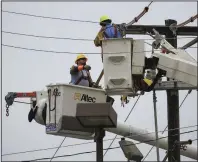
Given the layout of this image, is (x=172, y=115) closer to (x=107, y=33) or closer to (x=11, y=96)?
(x=107, y=33)

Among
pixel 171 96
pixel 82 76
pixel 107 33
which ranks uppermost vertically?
pixel 107 33

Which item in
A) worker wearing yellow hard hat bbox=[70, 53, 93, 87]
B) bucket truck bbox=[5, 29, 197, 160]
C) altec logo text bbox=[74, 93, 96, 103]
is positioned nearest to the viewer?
bucket truck bbox=[5, 29, 197, 160]

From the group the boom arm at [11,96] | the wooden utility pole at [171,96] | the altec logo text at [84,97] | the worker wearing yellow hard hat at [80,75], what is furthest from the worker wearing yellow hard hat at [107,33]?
the wooden utility pole at [171,96]

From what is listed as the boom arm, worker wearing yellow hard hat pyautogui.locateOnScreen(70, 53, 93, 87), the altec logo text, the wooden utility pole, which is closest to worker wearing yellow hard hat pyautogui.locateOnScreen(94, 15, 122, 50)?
worker wearing yellow hard hat pyautogui.locateOnScreen(70, 53, 93, 87)

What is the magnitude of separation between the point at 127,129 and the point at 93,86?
488cm

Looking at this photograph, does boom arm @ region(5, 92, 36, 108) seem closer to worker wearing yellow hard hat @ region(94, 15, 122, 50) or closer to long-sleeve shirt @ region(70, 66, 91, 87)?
long-sleeve shirt @ region(70, 66, 91, 87)

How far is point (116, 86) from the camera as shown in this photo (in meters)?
10.7

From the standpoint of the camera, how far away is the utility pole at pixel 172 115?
14344 mm

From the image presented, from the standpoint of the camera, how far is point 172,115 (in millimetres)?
14570

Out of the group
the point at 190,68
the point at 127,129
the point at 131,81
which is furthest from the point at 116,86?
the point at 127,129

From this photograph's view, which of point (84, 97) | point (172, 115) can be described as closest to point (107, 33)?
point (84, 97)

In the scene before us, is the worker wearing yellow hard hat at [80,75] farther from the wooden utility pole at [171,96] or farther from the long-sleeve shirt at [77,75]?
the wooden utility pole at [171,96]

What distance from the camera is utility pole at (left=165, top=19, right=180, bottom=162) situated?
47.1 feet

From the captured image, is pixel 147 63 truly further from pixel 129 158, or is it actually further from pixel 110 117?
pixel 129 158
